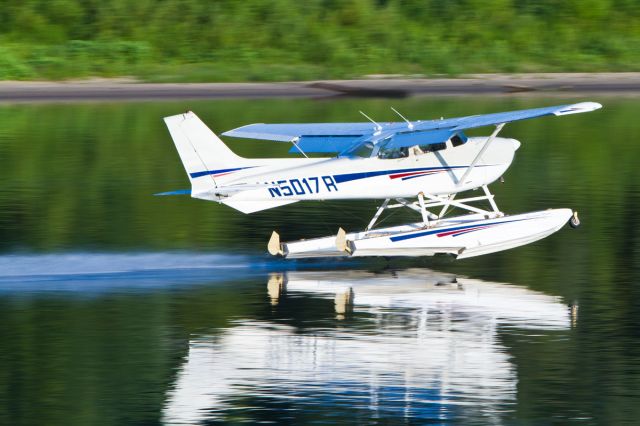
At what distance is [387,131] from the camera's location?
18.6m

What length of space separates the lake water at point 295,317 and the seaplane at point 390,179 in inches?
17.5

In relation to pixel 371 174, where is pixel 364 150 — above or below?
above

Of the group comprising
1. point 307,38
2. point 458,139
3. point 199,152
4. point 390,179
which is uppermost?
point 307,38

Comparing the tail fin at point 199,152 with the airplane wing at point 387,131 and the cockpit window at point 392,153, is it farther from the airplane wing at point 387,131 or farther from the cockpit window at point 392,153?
the cockpit window at point 392,153

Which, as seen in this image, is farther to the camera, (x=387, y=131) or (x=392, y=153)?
(x=387, y=131)

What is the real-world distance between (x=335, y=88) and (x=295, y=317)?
2508cm

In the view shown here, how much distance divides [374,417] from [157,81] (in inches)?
1240

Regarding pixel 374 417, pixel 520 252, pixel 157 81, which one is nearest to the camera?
pixel 374 417

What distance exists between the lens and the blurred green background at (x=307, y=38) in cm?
4428

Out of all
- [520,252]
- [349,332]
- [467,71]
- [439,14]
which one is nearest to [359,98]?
[467,71]

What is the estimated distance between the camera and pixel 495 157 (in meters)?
18.5

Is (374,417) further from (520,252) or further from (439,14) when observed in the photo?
(439,14)

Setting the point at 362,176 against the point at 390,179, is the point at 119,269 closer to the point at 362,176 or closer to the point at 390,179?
the point at 362,176

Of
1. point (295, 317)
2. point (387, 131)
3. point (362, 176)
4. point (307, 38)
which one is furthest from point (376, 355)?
point (307, 38)
